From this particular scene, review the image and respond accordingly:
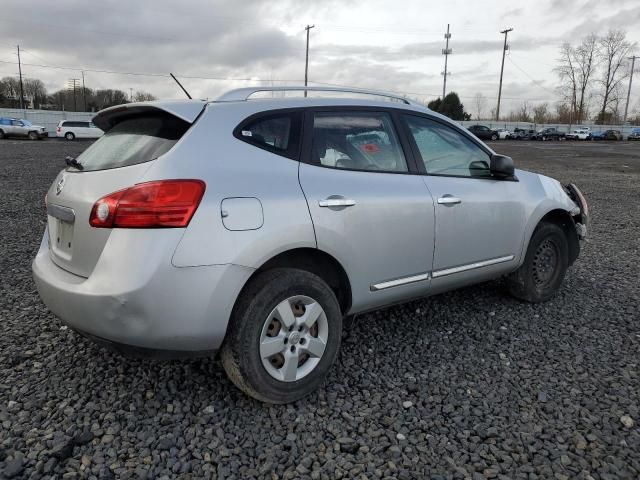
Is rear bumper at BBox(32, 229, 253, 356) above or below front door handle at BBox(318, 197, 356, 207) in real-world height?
below

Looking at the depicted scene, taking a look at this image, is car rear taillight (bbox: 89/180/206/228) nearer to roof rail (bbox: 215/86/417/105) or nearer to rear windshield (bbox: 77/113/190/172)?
rear windshield (bbox: 77/113/190/172)

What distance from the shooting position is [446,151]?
3799 millimetres

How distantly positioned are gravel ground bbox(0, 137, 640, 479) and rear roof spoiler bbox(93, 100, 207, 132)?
1.54 meters

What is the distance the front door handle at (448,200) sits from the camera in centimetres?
351

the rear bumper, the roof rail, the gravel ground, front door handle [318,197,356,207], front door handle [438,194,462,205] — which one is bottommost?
the gravel ground

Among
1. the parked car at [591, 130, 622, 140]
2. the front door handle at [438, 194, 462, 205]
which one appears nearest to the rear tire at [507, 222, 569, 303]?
the front door handle at [438, 194, 462, 205]

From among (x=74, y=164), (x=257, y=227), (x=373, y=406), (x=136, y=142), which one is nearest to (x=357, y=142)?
(x=257, y=227)

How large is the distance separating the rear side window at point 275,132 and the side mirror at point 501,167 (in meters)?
1.67

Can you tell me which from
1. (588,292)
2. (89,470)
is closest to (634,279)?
(588,292)

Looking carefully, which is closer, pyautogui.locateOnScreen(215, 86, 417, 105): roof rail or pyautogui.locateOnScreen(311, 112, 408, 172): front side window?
pyautogui.locateOnScreen(215, 86, 417, 105): roof rail

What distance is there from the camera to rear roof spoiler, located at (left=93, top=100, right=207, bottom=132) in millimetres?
2725

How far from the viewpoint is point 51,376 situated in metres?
A: 3.16

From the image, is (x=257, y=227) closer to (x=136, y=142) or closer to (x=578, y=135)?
(x=136, y=142)

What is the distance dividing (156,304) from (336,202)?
1.12 metres
